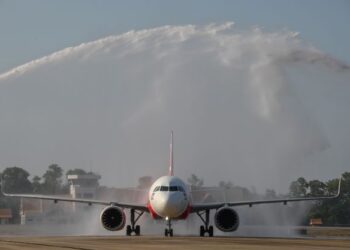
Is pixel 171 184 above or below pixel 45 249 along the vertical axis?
above

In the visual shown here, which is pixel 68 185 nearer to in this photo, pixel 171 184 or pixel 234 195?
pixel 234 195

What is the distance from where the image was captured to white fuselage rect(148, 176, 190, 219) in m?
58.4

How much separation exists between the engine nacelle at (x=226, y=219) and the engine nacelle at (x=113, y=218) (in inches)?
275

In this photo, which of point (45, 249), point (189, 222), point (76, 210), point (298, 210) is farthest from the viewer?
point (76, 210)

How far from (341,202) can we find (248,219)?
4800 cm

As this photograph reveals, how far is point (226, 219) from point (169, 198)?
5.10 m

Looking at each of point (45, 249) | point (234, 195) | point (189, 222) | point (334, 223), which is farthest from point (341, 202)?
point (45, 249)

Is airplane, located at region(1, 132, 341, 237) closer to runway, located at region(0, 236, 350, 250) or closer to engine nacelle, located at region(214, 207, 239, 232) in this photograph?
engine nacelle, located at region(214, 207, 239, 232)

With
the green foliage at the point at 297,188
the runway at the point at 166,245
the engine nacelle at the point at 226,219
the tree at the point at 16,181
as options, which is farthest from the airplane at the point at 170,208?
the tree at the point at 16,181

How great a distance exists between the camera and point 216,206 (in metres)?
61.9

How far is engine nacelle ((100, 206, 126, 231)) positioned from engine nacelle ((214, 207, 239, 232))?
6986 mm

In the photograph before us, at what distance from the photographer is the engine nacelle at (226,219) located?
60406 millimetres

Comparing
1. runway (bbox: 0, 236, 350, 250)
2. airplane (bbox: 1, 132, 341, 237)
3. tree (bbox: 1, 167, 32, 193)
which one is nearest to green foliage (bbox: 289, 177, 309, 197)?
airplane (bbox: 1, 132, 341, 237)

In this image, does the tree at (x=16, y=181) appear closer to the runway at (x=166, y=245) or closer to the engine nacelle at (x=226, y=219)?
the engine nacelle at (x=226, y=219)
